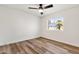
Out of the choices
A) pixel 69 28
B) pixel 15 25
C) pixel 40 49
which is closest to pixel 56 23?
pixel 69 28

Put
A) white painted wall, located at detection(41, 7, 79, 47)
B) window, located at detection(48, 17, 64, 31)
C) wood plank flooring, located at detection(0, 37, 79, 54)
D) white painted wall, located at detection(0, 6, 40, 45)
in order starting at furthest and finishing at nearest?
window, located at detection(48, 17, 64, 31) < white painted wall, located at detection(0, 6, 40, 45) < white painted wall, located at detection(41, 7, 79, 47) < wood plank flooring, located at detection(0, 37, 79, 54)

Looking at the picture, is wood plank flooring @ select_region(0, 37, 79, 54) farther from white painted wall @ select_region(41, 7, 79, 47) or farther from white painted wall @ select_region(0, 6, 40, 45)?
white painted wall @ select_region(0, 6, 40, 45)

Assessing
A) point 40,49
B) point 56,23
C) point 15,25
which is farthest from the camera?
point 56,23

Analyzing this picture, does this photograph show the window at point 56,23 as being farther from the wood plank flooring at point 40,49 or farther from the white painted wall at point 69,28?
the wood plank flooring at point 40,49

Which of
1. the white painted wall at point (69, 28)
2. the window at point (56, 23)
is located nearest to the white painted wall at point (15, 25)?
the window at point (56, 23)

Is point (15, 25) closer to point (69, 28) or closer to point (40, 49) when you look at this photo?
point (40, 49)

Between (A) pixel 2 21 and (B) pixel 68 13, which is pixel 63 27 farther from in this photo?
(A) pixel 2 21

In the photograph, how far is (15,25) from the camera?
3.63m

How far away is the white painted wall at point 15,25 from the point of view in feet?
10.5

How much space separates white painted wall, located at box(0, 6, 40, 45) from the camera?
321 cm

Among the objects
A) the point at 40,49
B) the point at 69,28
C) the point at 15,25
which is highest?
the point at 15,25

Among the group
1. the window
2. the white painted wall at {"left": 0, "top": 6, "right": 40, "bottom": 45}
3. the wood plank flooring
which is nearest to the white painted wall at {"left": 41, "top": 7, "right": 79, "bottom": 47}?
the window

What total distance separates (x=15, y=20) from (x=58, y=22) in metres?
1.97
